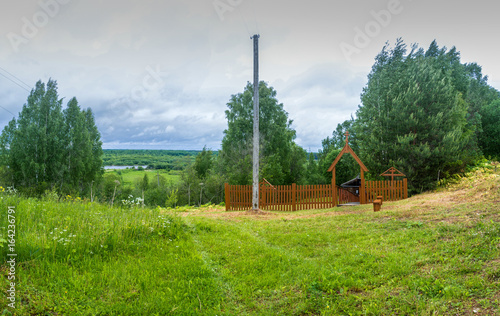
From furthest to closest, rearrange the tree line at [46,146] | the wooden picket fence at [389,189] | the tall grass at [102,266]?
the tree line at [46,146] < the wooden picket fence at [389,189] < the tall grass at [102,266]

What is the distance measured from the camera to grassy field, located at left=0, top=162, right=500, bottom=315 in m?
3.66

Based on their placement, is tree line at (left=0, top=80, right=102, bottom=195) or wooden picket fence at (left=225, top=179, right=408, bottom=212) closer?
wooden picket fence at (left=225, top=179, right=408, bottom=212)

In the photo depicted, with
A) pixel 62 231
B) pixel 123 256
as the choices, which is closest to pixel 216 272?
pixel 123 256

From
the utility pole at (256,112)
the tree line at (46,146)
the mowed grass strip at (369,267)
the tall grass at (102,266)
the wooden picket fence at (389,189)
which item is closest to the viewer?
the mowed grass strip at (369,267)

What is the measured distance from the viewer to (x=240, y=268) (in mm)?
5043

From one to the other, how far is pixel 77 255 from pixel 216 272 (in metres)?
2.30

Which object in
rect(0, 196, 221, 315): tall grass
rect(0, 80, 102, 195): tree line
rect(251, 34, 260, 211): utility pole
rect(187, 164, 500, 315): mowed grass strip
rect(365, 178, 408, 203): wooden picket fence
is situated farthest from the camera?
rect(0, 80, 102, 195): tree line

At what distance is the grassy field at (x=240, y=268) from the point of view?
3.66 m

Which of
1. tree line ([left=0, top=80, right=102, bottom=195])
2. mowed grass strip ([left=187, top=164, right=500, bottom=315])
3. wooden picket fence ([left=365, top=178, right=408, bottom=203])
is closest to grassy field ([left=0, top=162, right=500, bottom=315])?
mowed grass strip ([left=187, top=164, right=500, bottom=315])

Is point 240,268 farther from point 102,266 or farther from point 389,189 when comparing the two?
point 389,189

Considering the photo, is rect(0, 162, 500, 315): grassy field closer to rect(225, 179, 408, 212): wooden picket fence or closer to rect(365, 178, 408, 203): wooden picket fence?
rect(225, 179, 408, 212): wooden picket fence

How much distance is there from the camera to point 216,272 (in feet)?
15.8

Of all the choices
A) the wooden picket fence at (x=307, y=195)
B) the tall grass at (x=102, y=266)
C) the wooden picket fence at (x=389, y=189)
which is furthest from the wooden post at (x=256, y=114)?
the tall grass at (x=102, y=266)

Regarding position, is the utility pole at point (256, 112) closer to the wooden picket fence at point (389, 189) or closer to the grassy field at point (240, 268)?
the grassy field at point (240, 268)
